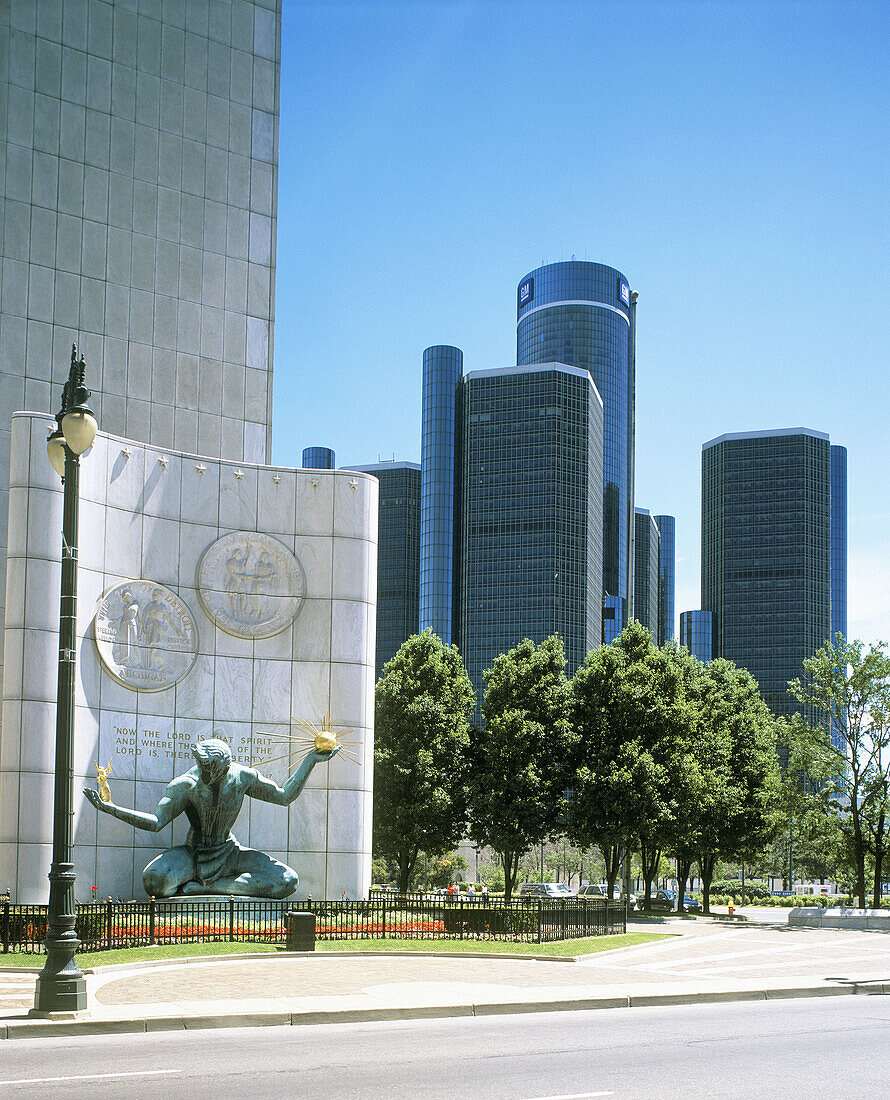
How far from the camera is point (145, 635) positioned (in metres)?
35.1

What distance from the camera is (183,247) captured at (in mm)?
48219

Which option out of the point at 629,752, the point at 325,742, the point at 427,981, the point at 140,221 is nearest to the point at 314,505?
the point at 325,742

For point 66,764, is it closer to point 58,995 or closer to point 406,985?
point 58,995

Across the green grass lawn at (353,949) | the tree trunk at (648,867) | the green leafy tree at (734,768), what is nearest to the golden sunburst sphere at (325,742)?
the green grass lawn at (353,949)

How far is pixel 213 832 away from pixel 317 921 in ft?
14.4

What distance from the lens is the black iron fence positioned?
24.9 metres

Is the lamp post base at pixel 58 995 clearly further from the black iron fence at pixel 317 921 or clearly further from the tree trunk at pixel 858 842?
the tree trunk at pixel 858 842

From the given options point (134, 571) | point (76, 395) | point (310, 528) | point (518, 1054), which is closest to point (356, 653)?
point (310, 528)

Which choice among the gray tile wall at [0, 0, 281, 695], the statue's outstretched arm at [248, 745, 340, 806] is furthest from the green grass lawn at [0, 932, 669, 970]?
the gray tile wall at [0, 0, 281, 695]

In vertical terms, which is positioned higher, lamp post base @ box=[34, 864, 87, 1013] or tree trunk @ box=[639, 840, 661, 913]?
lamp post base @ box=[34, 864, 87, 1013]

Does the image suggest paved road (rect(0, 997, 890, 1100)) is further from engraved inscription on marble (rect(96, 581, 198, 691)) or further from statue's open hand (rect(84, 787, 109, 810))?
engraved inscription on marble (rect(96, 581, 198, 691))

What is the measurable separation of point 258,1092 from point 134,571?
2550 centimetres

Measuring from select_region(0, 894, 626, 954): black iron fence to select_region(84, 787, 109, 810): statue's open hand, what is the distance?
2912 millimetres

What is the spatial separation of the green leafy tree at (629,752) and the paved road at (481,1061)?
31865mm
